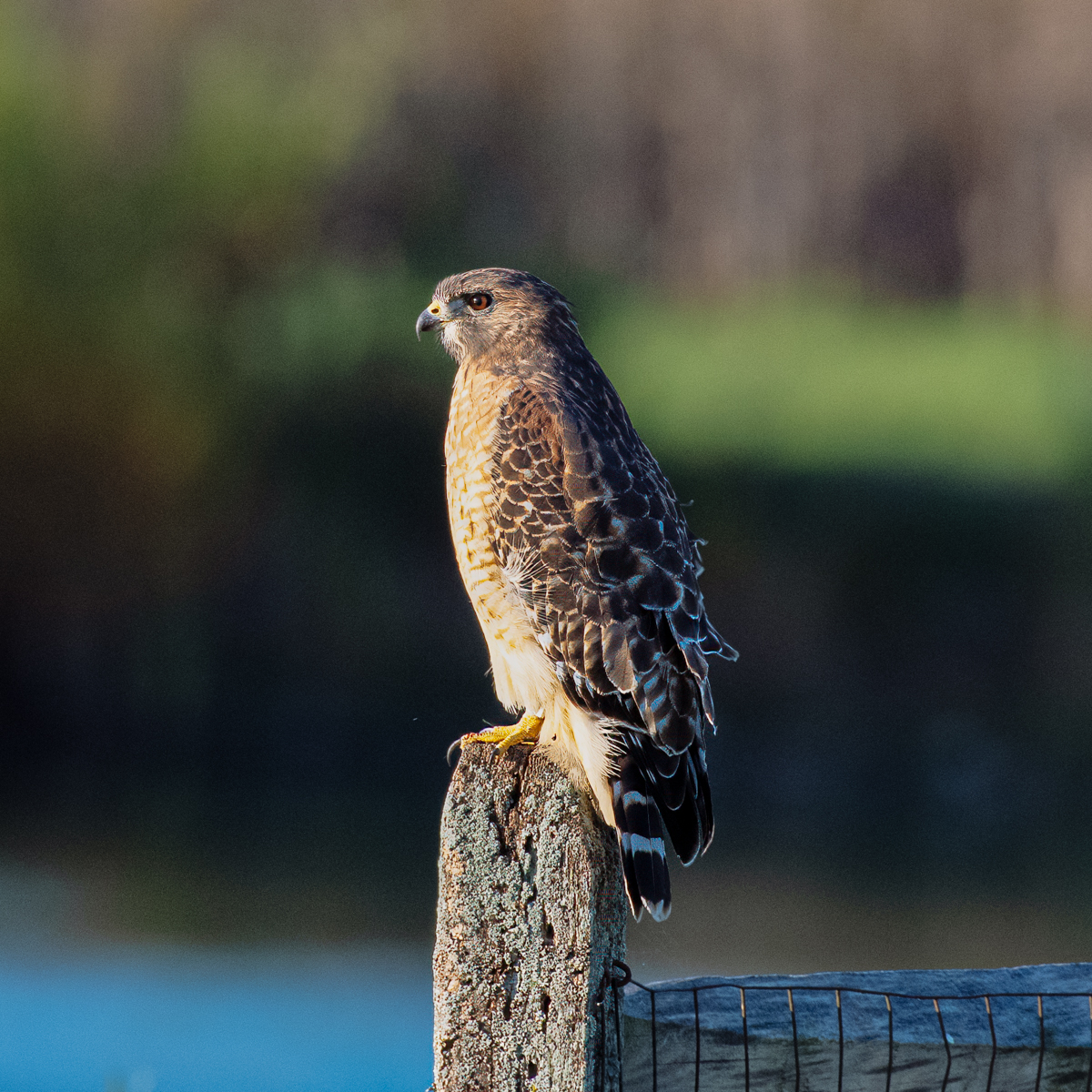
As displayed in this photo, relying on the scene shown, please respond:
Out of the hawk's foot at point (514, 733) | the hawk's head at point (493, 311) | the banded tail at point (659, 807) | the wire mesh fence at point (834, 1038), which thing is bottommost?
the wire mesh fence at point (834, 1038)

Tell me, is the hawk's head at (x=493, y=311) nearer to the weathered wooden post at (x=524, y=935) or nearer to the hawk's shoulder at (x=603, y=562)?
the hawk's shoulder at (x=603, y=562)

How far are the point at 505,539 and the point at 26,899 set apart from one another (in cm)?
515

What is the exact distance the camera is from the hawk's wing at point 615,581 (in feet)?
6.77

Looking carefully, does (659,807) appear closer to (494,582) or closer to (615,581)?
(615,581)

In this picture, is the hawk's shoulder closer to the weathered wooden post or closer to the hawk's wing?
the hawk's wing

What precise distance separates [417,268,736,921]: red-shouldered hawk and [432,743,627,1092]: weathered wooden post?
0.88 ft

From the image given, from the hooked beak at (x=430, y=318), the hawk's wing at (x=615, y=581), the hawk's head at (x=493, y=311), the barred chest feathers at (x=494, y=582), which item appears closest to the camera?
the hawk's wing at (x=615, y=581)

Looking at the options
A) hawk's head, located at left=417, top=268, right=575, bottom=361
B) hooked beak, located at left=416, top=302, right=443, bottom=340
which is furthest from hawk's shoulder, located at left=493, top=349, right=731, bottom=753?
hooked beak, located at left=416, top=302, right=443, bottom=340

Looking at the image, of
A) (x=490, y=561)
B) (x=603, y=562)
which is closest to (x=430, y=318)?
(x=490, y=561)

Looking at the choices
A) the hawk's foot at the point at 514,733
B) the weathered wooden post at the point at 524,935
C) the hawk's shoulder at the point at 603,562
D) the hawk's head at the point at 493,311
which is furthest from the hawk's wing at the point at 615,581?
the weathered wooden post at the point at 524,935

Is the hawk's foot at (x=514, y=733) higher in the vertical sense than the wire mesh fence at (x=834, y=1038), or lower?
higher

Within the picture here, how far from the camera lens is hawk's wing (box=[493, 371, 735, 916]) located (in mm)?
2064

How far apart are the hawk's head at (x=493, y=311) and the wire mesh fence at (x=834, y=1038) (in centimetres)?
150

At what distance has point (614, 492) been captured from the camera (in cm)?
232
